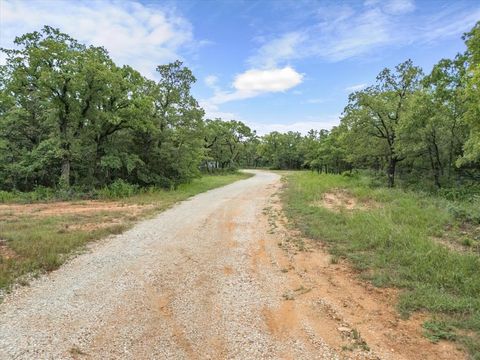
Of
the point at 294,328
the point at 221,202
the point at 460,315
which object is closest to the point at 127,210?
the point at 221,202

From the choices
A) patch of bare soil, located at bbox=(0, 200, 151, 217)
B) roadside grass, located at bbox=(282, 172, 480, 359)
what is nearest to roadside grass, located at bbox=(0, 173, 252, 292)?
patch of bare soil, located at bbox=(0, 200, 151, 217)

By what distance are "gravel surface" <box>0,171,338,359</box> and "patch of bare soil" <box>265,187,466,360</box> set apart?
189mm

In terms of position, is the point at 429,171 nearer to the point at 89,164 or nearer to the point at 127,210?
the point at 127,210

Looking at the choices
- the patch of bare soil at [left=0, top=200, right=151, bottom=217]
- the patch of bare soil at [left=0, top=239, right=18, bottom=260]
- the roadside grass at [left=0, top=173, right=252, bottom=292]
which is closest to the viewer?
the roadside grass at [left=0, top=173, right=252, bottom=292]

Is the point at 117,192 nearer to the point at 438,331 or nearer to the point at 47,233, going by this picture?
the point at 47,233

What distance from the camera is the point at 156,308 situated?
417cm

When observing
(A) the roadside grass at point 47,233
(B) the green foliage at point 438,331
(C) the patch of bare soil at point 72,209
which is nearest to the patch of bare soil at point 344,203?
(A) the roadside grass at point 47,233

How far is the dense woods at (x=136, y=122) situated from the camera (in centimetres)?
1582

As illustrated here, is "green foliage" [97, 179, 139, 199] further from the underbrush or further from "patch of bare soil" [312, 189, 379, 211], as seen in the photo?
"patch of bare soil" [312, 189, 379, 211]

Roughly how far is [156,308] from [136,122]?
15.3 meters

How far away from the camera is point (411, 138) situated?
1816cm

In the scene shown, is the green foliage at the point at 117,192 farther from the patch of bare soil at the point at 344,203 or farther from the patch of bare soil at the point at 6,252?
the patch of bare soil at the point at 344,203

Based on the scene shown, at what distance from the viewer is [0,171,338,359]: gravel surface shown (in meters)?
3.29

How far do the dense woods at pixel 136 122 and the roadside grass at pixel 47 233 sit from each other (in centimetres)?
601
